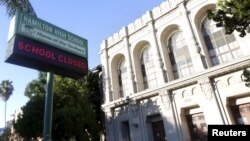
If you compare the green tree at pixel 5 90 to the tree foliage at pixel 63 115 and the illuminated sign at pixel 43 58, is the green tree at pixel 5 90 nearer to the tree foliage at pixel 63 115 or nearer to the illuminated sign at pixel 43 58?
the tree foliage at pixel 63 115

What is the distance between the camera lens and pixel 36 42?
12391 millimetres

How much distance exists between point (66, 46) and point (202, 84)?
9300mm

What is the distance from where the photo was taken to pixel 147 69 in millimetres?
21062

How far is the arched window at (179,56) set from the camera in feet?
59.6

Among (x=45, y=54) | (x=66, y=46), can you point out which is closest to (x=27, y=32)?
(x=45, y=54)

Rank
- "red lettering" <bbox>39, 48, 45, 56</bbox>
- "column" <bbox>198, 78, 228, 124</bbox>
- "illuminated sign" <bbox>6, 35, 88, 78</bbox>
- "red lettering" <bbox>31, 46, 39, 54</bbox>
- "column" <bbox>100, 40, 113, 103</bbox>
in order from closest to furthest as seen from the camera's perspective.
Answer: "illuminated sign" <bbox>6, 35, 88, 78</bbox> → "red lettering" <bbox>31, 46, 39, 54</bbox> → "red lettering" <bbox>39, 48, 45, 56</bbox> → "column" <bbox>198, 78, 228, 124</bbox> → "column" <bbox>100, 40, 113, 103</bbox>

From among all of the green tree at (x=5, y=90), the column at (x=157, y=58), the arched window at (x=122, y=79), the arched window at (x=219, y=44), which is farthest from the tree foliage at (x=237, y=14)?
the green tree at (x=5, y=90)

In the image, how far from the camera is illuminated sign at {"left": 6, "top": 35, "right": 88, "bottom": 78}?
37.7 ft

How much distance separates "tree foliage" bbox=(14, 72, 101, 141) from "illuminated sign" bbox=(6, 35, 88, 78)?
241 inches

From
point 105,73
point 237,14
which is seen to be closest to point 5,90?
point 105,73

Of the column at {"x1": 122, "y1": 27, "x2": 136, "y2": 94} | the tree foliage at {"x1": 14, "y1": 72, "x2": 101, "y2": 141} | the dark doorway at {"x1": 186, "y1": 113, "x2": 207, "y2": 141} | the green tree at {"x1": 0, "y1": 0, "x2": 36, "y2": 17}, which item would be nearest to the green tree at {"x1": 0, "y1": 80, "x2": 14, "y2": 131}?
the tree foliage at {"x1": 14, "y1": 72, "x2": 101, "y2": 141}

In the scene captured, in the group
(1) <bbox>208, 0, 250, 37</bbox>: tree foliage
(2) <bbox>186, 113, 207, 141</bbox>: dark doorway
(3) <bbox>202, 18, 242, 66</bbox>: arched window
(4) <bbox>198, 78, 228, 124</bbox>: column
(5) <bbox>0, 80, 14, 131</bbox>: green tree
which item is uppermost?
(5) <bbox>0, 80, 14, 131</bbox>: green tree

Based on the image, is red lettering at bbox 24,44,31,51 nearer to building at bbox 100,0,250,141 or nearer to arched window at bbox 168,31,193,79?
building at bbox 100,0,250,141

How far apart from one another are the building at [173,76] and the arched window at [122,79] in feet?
0.34
